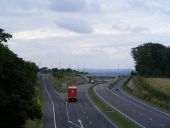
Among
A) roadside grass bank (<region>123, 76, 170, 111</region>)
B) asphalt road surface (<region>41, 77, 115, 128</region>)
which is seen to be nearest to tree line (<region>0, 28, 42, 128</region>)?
asphalt road surface (<region>41, 77, 115, 128</region>)

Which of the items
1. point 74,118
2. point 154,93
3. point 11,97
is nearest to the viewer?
point 11,97

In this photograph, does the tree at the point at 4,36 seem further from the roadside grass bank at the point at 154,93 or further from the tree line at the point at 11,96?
the roadside grass bank at the point at 154,93

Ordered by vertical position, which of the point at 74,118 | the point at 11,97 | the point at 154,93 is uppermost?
the point at 154,93

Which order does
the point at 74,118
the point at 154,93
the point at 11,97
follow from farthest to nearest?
the point at 154,93 < the point at 74,118 < the point at 11,97

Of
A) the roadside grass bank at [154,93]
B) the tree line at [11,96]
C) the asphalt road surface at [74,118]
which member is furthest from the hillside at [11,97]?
the roadside grass bank at [154,93]

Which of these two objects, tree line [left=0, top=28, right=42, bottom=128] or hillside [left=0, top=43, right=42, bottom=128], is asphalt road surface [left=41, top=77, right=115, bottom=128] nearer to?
tree line [left=0, top=28, right=42, bottom=128]

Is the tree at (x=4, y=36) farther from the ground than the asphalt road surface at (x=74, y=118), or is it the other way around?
the tree at (x=4, y=36)

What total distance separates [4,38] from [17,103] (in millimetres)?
13485

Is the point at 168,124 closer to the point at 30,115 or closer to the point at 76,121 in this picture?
the point at 76,121

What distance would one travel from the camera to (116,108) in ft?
303

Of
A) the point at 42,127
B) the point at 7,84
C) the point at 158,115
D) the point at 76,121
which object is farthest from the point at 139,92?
the point at 7,84

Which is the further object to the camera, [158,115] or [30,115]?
[158,115]

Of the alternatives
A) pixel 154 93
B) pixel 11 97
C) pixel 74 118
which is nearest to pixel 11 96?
pixel 11 97

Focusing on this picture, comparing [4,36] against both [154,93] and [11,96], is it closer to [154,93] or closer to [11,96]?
[11,96]
